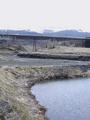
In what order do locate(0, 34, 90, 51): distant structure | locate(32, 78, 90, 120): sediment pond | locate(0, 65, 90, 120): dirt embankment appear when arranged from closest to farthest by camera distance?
locate(0, 65, 90, 120): dirt embankment
locate(32, 78, 90, 120): sediment pond
locate(0, 34, 90, 51): distant structure

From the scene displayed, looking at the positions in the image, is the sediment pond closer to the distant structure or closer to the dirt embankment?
the dirt embankment

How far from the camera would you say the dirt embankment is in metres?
25.9

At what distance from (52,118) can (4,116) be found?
8.04 meters

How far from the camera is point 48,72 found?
6369 cm

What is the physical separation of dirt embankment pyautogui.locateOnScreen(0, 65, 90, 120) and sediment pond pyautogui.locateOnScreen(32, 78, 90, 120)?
1245mm

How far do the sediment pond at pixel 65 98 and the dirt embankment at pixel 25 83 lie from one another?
1.24m

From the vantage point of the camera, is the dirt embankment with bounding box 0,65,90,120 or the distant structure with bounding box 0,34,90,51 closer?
the dirt embankment with bounding box 0,65,90,120

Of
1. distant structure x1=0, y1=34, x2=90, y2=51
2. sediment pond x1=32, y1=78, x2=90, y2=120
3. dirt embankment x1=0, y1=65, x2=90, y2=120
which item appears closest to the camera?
dirt embankment x1=0, y1=65, x2=90, y2=120

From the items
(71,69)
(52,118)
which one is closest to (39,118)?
(52,118)

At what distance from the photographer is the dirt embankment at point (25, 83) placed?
25.9m

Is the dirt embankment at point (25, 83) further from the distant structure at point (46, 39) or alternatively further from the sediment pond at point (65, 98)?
the distant structure at point (46, 39)

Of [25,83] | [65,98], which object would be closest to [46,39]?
[25,83]

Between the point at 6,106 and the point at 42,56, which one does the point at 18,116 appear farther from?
the point at 42,56

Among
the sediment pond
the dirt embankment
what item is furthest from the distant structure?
the sediment pond
